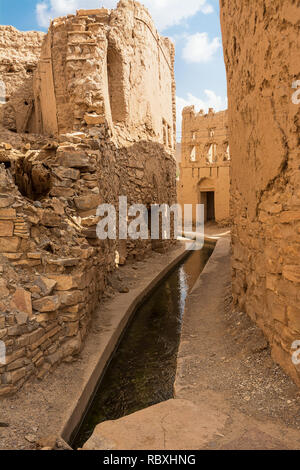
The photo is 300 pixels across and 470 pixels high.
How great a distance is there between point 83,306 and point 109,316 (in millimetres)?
1324

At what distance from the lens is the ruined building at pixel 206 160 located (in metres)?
19.7

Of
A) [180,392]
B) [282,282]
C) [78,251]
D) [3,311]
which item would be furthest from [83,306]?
[282,282]

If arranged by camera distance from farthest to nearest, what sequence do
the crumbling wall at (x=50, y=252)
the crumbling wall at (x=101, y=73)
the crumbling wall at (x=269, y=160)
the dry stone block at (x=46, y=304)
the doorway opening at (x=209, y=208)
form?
the doorway opening at (x=209, y=208) → the crumbling wall at (x=101, y=73) → the dry stone block at (x=46, y=304) → the crumbling wall at (x=50, y=252) → the crumbling wall at (x=269, y=160)

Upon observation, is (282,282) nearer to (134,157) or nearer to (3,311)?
(3,311)

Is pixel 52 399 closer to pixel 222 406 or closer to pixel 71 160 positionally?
pixel 222 406

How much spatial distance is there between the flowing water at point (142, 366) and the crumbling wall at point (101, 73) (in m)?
4.53

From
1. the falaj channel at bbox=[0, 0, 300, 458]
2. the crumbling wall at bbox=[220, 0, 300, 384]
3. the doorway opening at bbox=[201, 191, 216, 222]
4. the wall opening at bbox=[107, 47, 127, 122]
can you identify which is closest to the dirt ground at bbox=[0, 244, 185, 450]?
the falaj channel at bbox=[0, 0, 300, 458]

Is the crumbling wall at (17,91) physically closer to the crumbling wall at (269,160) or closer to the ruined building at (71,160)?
the ruined building at (71,160)

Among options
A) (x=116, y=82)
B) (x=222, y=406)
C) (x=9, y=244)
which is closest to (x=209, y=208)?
(x=116, y=82)

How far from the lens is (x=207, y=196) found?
23.1 meters

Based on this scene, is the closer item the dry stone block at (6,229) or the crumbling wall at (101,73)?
the dry stone block at (6,229)

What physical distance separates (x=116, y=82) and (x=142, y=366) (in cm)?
754

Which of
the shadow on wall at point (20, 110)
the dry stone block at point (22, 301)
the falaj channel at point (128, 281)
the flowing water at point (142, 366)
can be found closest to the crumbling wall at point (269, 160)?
the falaj channel at point (128, 281)
